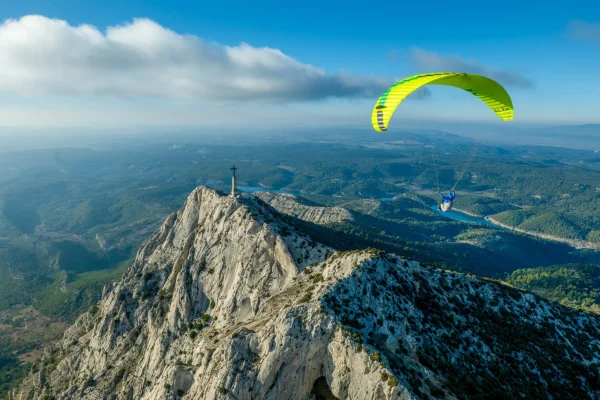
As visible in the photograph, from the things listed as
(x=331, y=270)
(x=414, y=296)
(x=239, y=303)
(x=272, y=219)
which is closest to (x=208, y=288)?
(x=239, y=303)

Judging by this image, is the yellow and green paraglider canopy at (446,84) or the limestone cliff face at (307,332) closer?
the limestone cliff face at (307,332)

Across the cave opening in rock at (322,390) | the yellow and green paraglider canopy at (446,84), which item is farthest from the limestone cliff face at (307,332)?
the yellow and green paraglider canopy at (446,84)

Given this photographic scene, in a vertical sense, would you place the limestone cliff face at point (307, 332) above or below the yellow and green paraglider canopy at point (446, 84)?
below

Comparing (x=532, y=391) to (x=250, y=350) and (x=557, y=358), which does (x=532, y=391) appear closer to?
(x=557, y=358)

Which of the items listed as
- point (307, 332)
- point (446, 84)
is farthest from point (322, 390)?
point (446, 84)

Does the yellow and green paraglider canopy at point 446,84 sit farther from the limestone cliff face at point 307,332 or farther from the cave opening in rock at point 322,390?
the cave opening in rock at point 322,390

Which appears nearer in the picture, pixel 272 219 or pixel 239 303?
pixel 239 303
